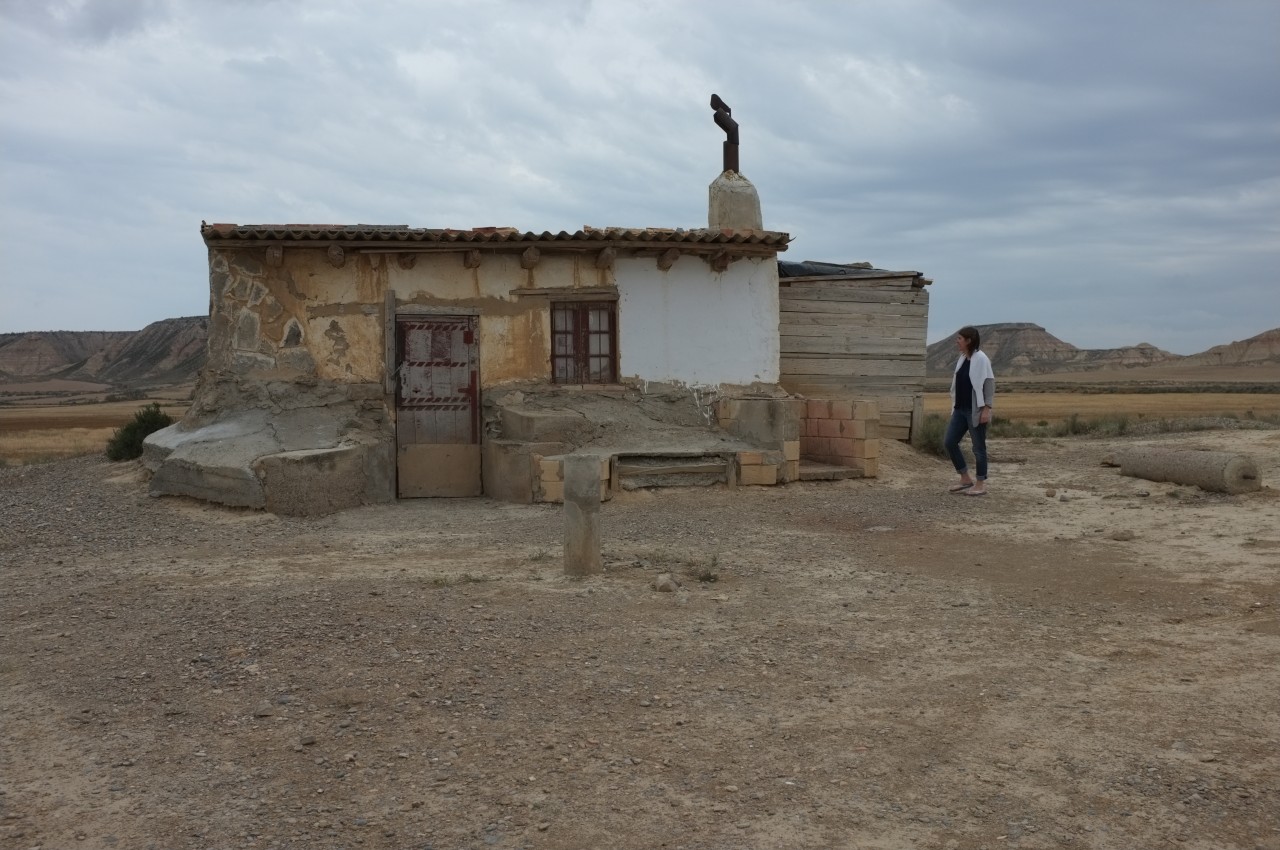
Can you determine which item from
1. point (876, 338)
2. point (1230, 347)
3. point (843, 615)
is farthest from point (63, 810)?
point (1230, 347)

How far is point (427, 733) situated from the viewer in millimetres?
4273

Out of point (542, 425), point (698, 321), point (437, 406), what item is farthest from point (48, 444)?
point (698, 321)

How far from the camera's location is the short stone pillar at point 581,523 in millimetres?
7141

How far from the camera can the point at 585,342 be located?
1288 cm

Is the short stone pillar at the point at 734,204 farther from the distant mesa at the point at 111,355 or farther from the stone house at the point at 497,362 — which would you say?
the distant mesa at the point at 111,355

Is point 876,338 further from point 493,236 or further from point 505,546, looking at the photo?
point 505,546

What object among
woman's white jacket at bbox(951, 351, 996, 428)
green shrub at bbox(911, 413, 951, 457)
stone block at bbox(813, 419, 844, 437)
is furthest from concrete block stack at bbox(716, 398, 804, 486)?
green shrub at bbox(911, 413, 951, 457)

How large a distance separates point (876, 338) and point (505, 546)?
27.5 ft

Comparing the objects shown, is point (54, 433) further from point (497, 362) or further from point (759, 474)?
point (759, 474)

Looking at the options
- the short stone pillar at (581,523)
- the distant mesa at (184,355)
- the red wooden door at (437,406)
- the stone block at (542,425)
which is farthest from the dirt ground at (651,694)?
the distant mesa at (184,355)

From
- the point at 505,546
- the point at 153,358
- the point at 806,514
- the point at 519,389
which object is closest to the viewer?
the point at 505,546

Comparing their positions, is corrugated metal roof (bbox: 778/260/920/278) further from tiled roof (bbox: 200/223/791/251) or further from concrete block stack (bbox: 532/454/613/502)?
concrete block stack (bbox: 532/454/613/502)

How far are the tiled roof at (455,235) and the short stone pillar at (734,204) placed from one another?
171cm

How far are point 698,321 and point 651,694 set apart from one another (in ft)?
28.9
